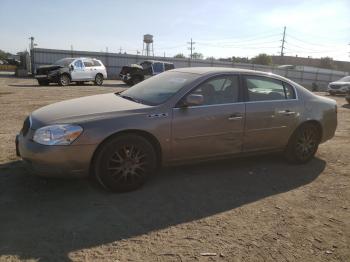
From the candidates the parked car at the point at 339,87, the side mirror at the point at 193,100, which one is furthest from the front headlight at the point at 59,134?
the parked car at the point at 339,87

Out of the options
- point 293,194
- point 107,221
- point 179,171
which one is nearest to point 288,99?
point 293,194

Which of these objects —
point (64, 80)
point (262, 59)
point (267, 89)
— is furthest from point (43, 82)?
point (262, 59)

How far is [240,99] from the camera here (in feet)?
16.8

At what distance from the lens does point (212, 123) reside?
4.79 m

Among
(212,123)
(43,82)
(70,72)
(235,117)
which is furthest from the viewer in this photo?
(70,72)

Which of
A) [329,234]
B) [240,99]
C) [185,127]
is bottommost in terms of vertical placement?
[329,234]

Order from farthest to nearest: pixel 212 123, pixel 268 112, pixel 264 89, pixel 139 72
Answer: pixel 139 72 → pixel 264 89 → pixel 268 112 → pixel 212 123

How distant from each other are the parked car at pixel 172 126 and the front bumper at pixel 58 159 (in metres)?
0.01

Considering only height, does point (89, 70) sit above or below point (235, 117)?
above

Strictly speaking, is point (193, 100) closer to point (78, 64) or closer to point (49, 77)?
point (49, 77)

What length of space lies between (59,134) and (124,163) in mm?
819

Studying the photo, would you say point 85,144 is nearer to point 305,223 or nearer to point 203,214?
point 203,214

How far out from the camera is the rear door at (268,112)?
520 centimetres

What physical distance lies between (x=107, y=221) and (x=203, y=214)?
3.38ft
